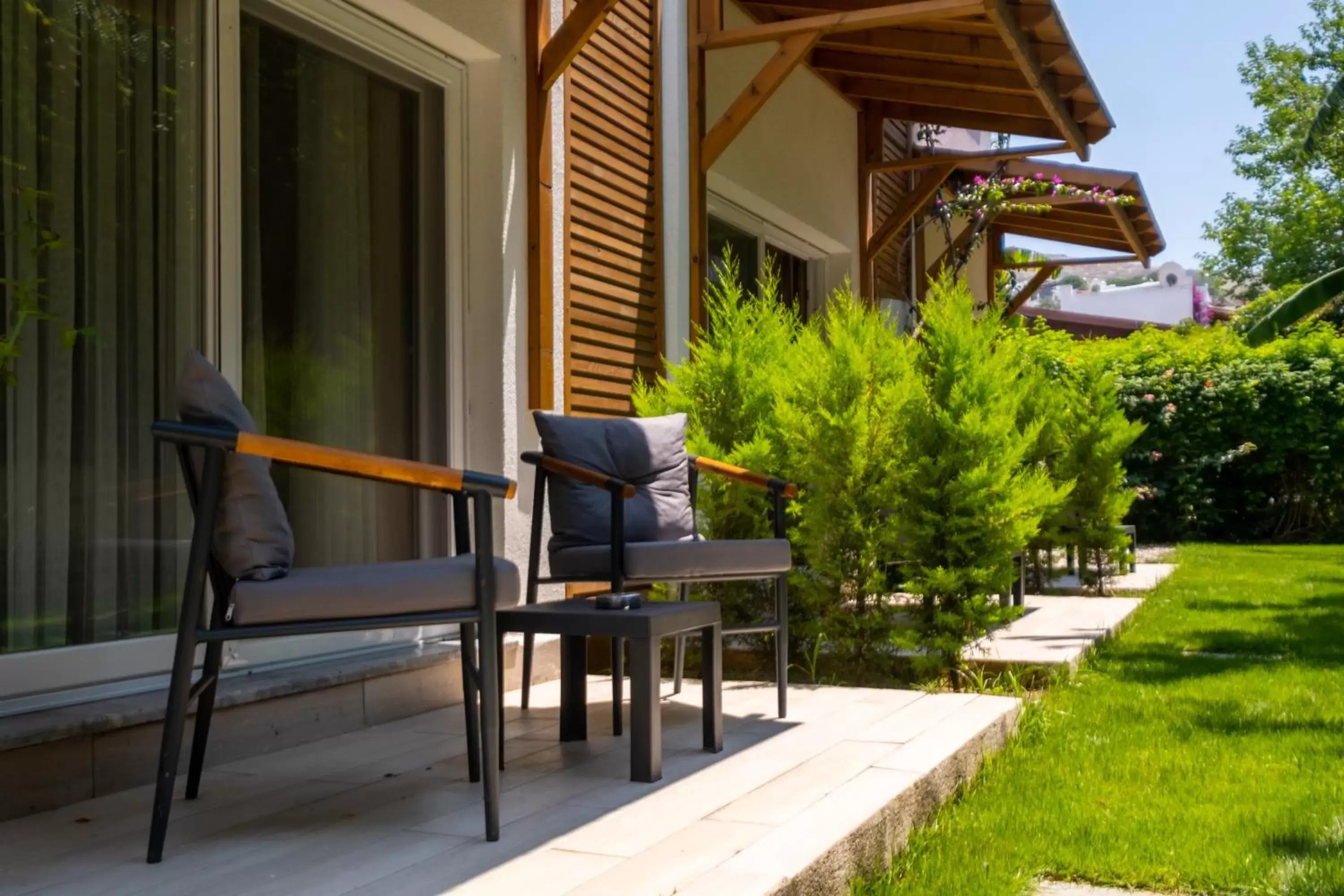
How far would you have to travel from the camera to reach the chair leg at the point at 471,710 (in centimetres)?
272

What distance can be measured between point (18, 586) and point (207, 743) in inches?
23.1

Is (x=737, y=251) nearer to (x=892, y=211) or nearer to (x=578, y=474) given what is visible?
(x=892, y=211)

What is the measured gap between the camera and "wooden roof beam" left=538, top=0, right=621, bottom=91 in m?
4.70

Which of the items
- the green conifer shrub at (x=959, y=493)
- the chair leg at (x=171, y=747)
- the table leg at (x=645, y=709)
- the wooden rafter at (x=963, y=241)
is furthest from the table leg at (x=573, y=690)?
the wooden rafter at (x=963, y=241)

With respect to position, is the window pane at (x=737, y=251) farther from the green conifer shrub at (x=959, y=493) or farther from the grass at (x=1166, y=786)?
the grass at (x=1166, y=786)

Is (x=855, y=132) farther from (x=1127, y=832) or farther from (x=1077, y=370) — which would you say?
(x=1127, y=832)

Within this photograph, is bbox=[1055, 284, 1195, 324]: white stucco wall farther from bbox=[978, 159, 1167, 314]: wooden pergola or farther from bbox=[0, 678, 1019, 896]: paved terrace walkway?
bbox=[0, 678, 1019, 896]: paved terrace walkway

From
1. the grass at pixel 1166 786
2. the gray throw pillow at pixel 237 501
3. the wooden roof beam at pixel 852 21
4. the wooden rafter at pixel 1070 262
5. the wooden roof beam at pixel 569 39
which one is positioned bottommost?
the grass at pixel 1166 786

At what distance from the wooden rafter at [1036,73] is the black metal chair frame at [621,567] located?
9.09 ft

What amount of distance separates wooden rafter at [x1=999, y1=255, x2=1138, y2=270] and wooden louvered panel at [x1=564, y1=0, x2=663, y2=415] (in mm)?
8982

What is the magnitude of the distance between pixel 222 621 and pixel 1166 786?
230cm

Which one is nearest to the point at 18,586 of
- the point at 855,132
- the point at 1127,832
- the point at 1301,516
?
the point at 1127,832

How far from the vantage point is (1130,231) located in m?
11.7

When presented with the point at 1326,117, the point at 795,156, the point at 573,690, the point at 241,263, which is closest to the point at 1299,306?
the point at 1326,117
